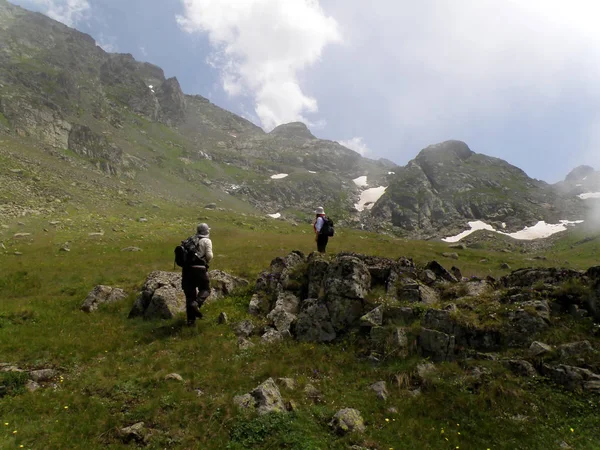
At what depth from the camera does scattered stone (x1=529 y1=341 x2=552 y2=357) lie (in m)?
10.9

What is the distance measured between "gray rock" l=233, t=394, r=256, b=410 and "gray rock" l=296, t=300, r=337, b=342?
4.65m

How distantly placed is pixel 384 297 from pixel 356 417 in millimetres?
6758

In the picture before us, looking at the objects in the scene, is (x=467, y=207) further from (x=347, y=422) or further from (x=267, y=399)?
(x=267, y=399)

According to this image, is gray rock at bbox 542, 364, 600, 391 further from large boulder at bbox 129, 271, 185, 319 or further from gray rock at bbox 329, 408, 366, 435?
large boulder at bbox 129, 271, 185, 319

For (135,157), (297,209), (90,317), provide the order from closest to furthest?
(90,317) < (135,157) < (297,209)

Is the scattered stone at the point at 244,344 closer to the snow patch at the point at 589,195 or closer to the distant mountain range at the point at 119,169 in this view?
the distant mountain range at the point at 119,169

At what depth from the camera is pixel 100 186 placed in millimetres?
84875

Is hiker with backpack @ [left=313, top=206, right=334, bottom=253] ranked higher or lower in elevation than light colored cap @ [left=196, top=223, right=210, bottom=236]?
higher

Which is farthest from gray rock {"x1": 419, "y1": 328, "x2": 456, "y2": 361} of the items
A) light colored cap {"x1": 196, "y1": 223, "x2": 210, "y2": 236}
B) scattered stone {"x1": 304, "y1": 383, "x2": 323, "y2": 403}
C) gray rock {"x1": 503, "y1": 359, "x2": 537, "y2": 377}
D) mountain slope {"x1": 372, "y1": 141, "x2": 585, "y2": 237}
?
mountain slope {"x1": 372, "y1": 141, "x2": 585, "y2": 237}

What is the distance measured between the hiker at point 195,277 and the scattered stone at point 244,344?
268cm

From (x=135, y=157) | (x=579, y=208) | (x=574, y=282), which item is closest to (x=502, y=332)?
(x=574, y=282)

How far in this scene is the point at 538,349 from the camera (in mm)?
11031

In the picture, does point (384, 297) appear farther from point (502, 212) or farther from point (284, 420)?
point (502, 212)

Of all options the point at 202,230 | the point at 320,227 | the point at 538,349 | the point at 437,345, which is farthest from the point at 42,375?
the point at 538,349
